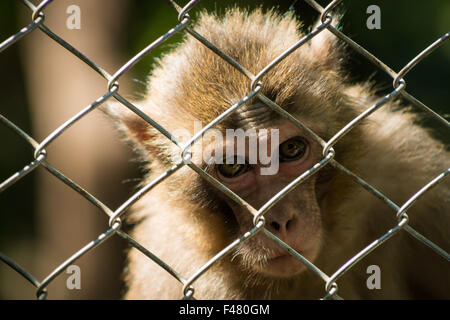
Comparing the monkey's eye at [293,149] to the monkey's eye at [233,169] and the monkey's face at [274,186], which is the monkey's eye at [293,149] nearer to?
the monkey's face at [274,186]

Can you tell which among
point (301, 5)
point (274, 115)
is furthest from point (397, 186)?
point (301, 5)

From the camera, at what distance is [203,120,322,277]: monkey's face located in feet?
8.89

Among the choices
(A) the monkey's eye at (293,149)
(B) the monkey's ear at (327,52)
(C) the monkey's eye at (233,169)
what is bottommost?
(C) the monkey's eye at (233,169)

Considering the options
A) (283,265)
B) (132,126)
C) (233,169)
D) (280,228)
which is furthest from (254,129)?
(132,126)

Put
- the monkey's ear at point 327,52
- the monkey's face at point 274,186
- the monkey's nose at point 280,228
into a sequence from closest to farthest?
the monkey's nose at point 280,228 < the monkey's face at point 274,186 < the monkey's ear at point 327,52

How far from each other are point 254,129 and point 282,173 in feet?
0.90

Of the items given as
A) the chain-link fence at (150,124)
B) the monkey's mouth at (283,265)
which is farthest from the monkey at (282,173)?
the chain-link fence at (150,124)

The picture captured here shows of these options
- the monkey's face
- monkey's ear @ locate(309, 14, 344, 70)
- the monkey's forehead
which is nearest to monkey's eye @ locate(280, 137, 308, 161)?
the monkey's face

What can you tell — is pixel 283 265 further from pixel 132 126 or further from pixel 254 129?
pixel 132 126

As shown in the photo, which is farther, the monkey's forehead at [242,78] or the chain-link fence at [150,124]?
the monkey's forehead at [242,78]

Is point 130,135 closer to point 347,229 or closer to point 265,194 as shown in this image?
point 265,194

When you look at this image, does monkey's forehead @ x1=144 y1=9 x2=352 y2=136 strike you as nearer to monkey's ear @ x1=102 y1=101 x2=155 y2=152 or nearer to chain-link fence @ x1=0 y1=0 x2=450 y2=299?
monkey's ear @ x1=102 y1=101 x2=155 y2=152

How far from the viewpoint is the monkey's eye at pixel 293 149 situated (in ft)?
9.63

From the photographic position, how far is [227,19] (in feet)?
10.9
